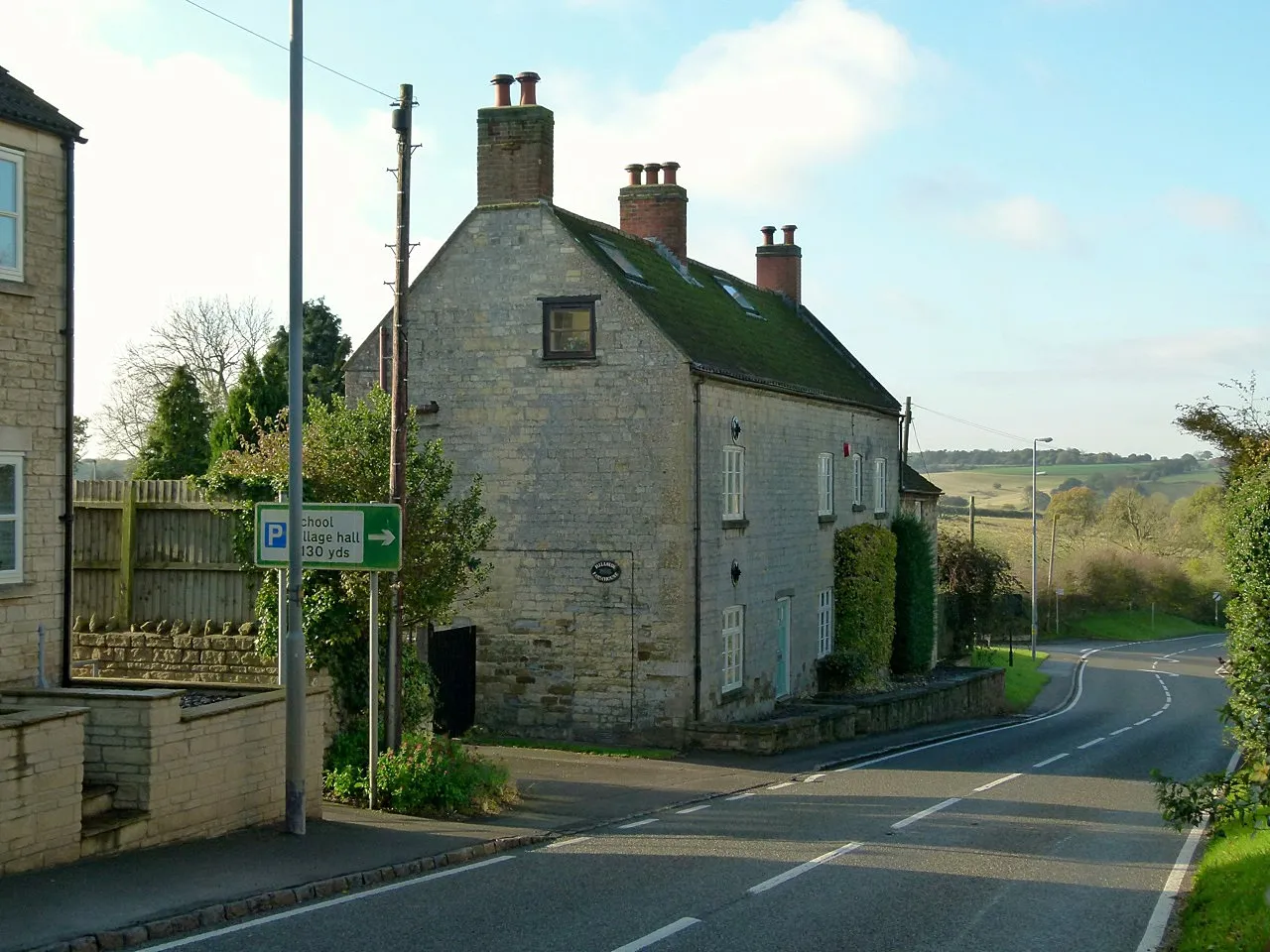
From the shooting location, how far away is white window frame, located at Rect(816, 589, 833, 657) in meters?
30.8

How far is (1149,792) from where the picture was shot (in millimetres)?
20812

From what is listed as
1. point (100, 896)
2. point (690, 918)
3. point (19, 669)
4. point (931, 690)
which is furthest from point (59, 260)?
point (931, 690)

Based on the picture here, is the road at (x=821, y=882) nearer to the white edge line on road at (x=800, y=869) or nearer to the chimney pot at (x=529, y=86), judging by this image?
the white edge line on road at (x=800, y=869)

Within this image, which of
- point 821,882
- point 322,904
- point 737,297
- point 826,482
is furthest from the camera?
point 737,297

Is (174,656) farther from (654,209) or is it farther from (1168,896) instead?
(654,209)

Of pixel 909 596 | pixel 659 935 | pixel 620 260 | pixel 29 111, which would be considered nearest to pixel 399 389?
pixel 29 111

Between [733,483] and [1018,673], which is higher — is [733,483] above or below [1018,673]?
above

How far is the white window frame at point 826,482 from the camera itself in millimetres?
30641

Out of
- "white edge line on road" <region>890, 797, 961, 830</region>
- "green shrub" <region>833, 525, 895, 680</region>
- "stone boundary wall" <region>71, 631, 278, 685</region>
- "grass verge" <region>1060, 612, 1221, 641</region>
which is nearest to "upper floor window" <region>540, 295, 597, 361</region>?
"stone boundary wall" <region>71, 631, 278, 685</region>

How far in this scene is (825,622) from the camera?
31328mm

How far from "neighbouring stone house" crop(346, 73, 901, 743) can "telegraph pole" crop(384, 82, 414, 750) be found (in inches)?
315

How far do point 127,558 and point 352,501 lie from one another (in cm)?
478

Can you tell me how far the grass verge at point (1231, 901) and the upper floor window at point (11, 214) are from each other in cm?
1252

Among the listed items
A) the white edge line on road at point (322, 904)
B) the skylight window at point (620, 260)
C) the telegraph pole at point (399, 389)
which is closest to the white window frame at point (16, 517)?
the telegraph pole at point (399, 389)
